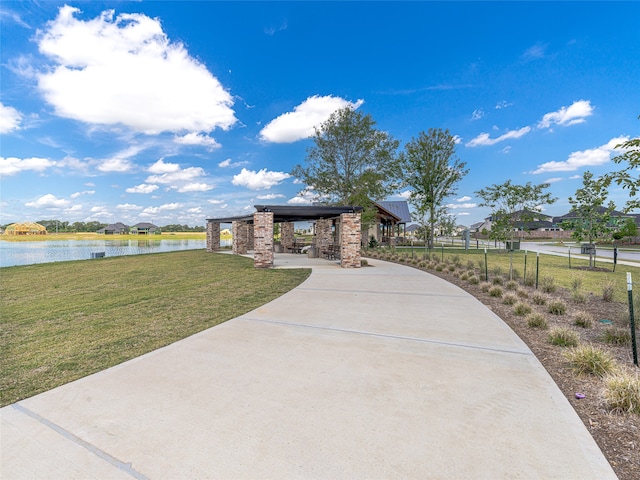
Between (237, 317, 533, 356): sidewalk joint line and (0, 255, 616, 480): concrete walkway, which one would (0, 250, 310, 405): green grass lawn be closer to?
(0, 255, 616, 480): concrete walkway

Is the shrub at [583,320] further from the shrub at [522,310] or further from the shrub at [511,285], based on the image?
the shrub at [511,285]

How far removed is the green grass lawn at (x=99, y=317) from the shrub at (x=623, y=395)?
5.19 metres

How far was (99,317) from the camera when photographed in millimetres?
5754

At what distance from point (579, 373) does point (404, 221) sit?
31.4 meters

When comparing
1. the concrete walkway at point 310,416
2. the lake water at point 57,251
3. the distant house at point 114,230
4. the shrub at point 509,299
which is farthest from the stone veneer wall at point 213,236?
the distant house at point 114,230

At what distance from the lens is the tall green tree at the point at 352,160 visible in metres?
22.3

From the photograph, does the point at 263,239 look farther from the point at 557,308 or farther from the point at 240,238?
the point at 557,308

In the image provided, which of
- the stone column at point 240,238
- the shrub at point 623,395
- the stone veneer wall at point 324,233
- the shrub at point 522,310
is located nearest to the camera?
the shrub at point 623,395

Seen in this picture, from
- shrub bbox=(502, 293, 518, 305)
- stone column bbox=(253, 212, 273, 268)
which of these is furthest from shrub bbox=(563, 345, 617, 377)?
stone column bbox=(253, 212, 273, 268)

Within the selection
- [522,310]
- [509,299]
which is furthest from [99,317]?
[509,299]

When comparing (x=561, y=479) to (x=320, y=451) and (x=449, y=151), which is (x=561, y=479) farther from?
(x=449, y=151)

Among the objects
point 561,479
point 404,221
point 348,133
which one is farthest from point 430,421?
point 404,221

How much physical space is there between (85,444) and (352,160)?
75.7ft

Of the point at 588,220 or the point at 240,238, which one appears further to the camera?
the point at 240,238
